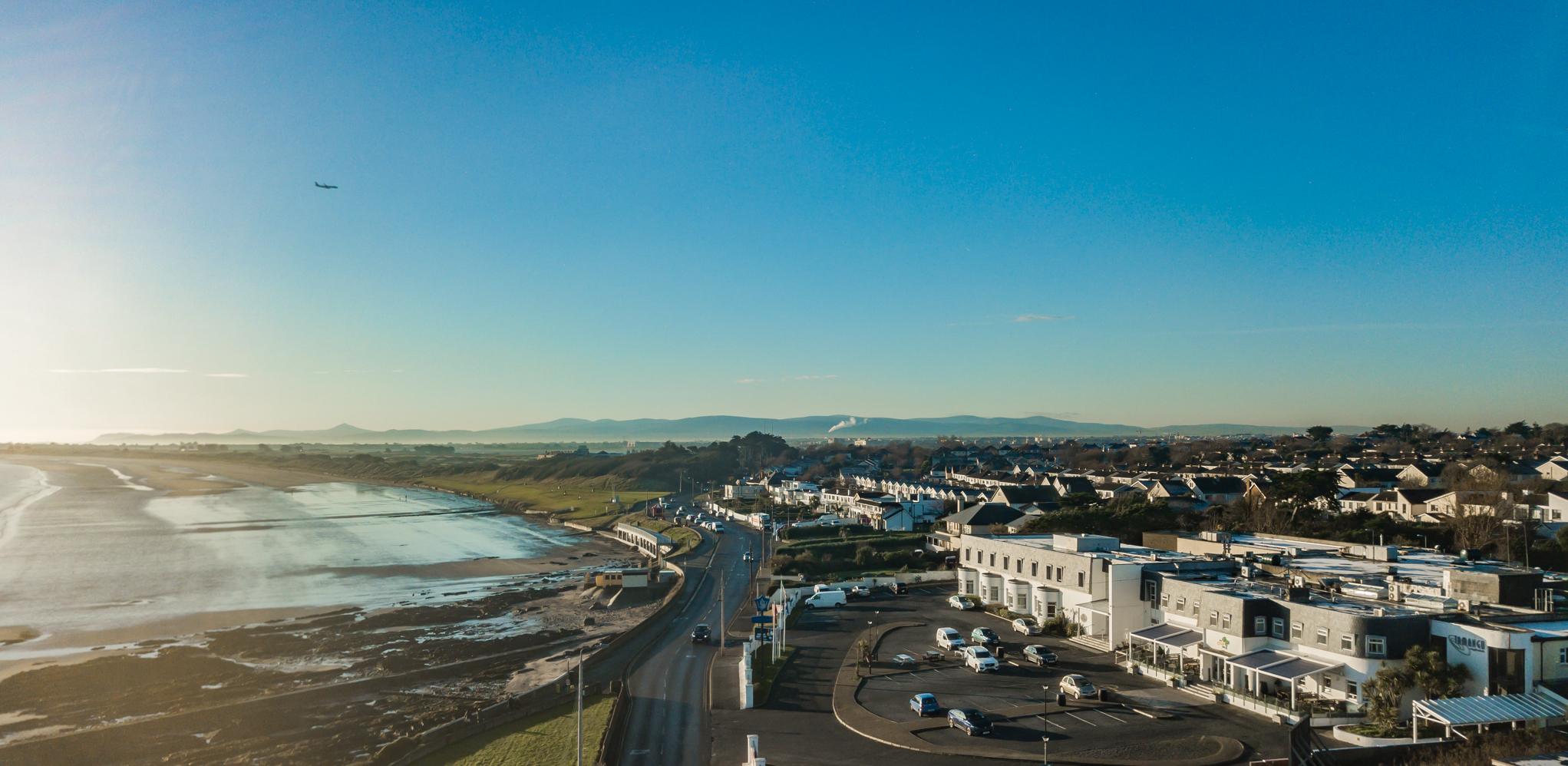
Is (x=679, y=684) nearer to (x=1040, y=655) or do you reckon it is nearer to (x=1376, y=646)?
(x=1040, y=655)

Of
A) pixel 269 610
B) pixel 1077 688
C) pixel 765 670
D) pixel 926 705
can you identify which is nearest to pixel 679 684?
pixel 765 670

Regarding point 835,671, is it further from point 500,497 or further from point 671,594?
point 500,497

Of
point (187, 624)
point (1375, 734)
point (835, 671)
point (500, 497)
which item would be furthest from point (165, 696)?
point (500, 497)

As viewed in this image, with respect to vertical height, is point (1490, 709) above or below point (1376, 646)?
below

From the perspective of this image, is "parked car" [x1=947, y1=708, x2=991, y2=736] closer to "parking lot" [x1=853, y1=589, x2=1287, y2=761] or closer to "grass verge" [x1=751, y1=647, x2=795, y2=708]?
"parking lot" [x1=853, y1=589, x2=1287, y2=761]

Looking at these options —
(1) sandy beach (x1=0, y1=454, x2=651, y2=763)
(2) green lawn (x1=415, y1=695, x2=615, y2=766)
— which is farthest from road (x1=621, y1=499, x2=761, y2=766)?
(1) sandy beach (x1=0, y1=454, x2=651, y2=763)

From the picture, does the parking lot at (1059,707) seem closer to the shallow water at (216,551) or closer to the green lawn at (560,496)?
the shallow water at (216,551)

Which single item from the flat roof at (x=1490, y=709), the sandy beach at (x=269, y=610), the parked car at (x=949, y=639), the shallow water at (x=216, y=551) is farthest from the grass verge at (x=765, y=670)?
the shallow water at (x=216, y=551)
